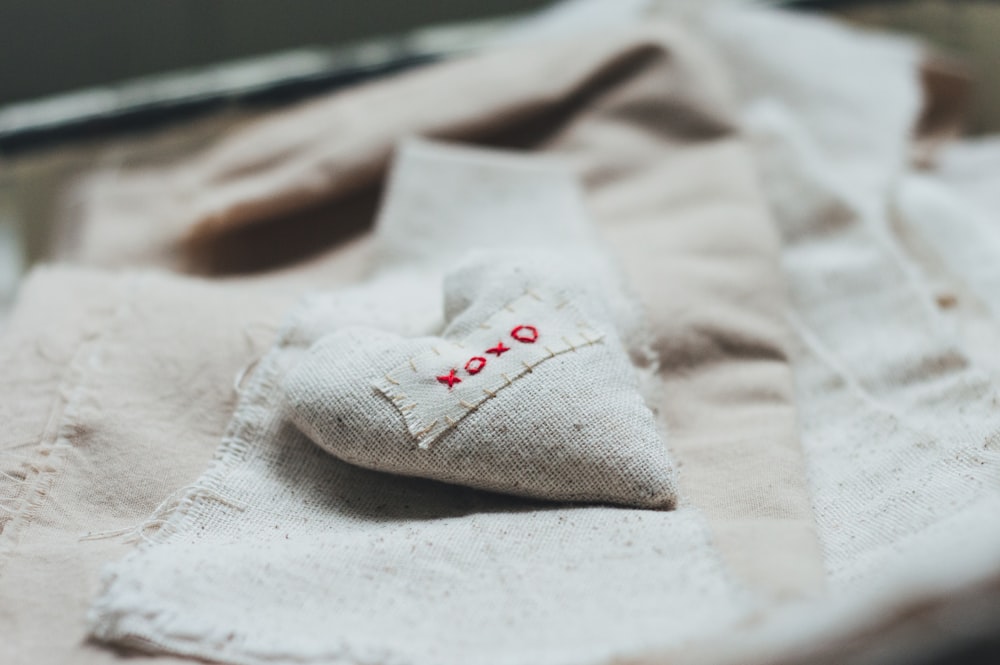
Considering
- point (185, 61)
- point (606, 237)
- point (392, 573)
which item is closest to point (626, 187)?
point (606, 237)

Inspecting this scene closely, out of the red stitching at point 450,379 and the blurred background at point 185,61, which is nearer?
the red stitching at point 450,379

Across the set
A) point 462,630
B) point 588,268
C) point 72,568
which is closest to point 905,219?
point 588,268

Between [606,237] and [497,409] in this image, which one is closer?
[497,409]

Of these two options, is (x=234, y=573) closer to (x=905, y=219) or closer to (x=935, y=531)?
(x=935, y=531)

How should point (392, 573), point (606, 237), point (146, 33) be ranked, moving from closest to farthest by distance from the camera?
1. point (392, 573)
2. point (606, 237)
3. point (146, 33)

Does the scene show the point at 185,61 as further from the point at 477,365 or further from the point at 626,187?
the point at 477,365

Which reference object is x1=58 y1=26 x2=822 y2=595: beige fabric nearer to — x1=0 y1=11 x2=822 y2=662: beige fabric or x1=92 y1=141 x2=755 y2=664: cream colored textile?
x1=0 y1=11 x2=822 y2=662: beige fabric

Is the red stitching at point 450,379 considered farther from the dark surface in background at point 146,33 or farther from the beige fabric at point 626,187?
the dark surface in background at point 146,33

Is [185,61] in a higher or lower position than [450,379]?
higher

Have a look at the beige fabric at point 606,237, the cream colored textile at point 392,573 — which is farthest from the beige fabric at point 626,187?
the cream colored textile at point 392,573
